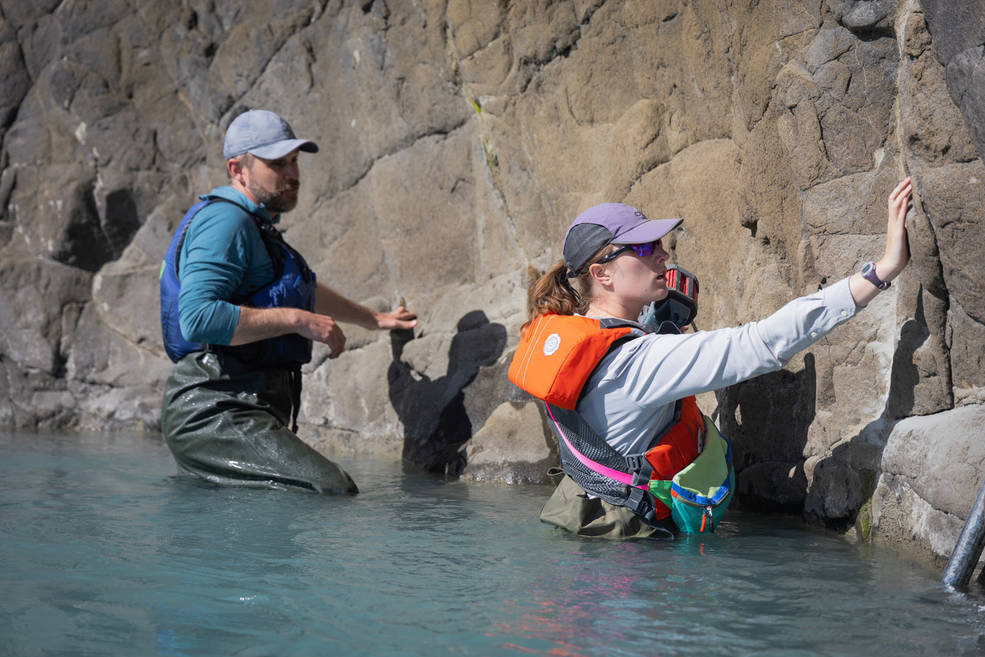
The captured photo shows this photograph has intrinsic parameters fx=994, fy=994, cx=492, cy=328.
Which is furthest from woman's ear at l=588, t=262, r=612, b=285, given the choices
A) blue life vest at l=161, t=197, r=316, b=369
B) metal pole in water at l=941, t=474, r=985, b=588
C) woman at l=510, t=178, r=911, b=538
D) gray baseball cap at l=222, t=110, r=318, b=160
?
gray baseball cap at l=222, t=110, r=318, b=160

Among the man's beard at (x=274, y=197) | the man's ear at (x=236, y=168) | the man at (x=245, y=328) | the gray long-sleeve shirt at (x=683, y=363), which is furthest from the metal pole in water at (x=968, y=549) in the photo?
the man's ear at (x=236, y=168)

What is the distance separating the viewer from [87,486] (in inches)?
150

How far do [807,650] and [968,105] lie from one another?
1298mm

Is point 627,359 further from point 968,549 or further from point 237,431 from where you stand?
point 237,431

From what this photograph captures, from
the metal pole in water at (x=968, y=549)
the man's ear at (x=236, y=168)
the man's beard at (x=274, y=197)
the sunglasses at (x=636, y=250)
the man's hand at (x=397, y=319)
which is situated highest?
the man's ear at (x=236, y=168)

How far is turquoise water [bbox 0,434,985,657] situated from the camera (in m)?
1.85

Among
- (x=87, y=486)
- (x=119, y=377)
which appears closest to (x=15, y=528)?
(x=87, y=486)

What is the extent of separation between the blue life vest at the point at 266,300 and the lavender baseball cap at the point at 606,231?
4.59 ft

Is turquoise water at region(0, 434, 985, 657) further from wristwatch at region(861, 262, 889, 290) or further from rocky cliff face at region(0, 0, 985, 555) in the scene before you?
wristwatch at region(861, 262, 889, 290)

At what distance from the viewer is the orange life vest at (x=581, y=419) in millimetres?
2699

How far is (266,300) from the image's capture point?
3.86 meters

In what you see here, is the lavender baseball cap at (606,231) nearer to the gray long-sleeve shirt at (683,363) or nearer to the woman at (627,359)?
the woman at (627,359)

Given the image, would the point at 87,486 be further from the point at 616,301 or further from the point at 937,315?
the point at 937,315

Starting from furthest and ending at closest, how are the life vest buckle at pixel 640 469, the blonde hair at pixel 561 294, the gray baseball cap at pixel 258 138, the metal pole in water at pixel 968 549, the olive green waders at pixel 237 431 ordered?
→ the gray baseball cap at pixel 258 138, the olive green waders at pixel 237 431, the blonde hair at pixel 561 294, the life vest buckle at pixel 640 469, the metal pole in water at pixel 968 549
